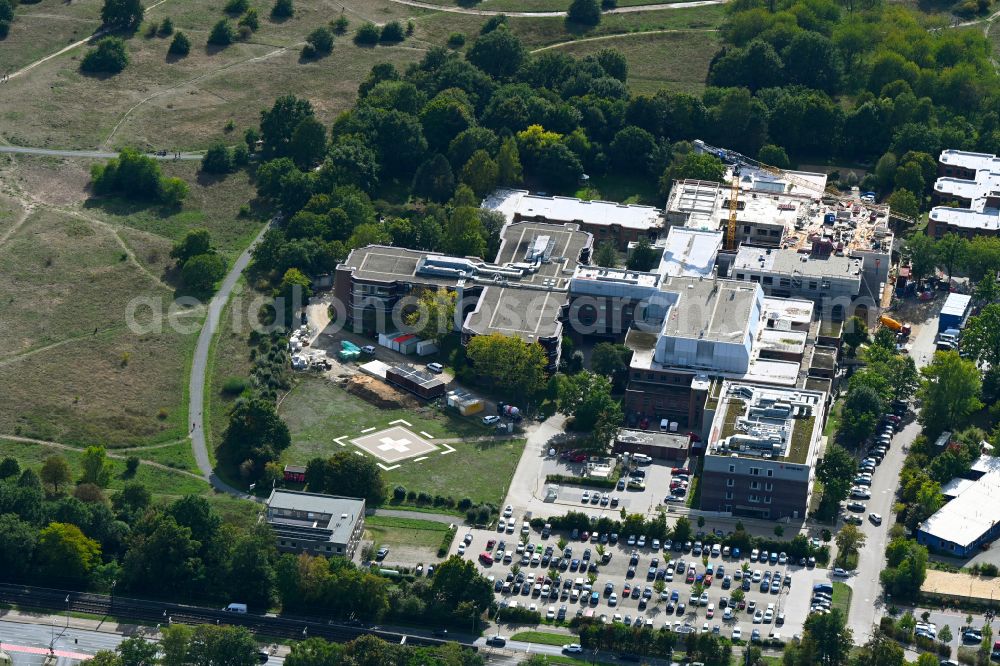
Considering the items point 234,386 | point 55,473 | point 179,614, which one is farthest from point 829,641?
point 55,473

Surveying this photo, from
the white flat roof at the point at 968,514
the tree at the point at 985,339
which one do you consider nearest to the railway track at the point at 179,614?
the white flat roof at the point at 968,514

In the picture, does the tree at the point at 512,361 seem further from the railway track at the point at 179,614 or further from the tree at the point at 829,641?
the tree at the point at 829,641

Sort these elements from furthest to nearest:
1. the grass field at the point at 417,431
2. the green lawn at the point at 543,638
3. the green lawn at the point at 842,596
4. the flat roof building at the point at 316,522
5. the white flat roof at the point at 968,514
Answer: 1. the grass field at the point at 417,431
2. the white flat roof at the point at 968,514
3. the flat roof building at the point at 316,522
4. the green lawn at the point at 842,596
5. the green lawn at the point at 543,638

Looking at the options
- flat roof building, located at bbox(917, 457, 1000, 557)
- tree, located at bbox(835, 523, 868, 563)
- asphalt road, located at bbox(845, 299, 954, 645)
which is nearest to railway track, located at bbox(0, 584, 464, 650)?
asphalt road, located at bbox(845, 299, 954, 645)

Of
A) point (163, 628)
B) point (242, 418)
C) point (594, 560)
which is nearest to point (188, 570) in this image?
point (163, 628)

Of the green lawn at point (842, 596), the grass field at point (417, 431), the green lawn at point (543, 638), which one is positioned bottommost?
the green lawn at point (543, 638)

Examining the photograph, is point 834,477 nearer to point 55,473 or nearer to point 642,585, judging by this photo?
point 642,585
